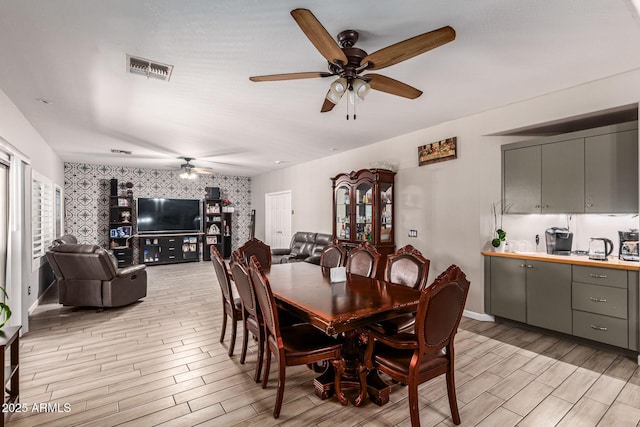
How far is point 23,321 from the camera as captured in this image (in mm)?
3561

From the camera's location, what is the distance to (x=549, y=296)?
133 inches

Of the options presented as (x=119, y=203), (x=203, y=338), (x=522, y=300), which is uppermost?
(x=119, y=203)

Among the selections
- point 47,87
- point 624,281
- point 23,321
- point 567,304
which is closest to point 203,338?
point 23,321

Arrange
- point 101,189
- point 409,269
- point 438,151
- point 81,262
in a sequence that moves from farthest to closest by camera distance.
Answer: point 101,189
point 438,151
point 81,262
point 409,269

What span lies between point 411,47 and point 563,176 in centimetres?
273

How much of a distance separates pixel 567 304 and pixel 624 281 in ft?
1.77

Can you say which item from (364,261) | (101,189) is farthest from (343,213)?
(101,189)

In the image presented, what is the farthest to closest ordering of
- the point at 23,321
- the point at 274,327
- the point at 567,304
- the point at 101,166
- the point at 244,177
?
1. the point at 244,177
2. the point at 101,166
3. the point at 23,321
4. the point at 567,304
5. the point at 274,327

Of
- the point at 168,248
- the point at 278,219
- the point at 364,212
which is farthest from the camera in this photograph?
the point at 278,219

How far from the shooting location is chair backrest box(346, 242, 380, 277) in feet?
10.7

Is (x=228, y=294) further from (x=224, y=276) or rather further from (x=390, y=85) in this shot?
(x=390, y=85)

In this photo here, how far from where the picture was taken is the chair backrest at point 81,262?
419 cm

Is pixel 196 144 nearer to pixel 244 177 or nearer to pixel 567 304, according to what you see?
pixel 244 177

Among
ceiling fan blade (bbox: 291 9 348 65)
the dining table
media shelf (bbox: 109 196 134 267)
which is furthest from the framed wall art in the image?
media shelf (bbox: 109 196 134 267)
